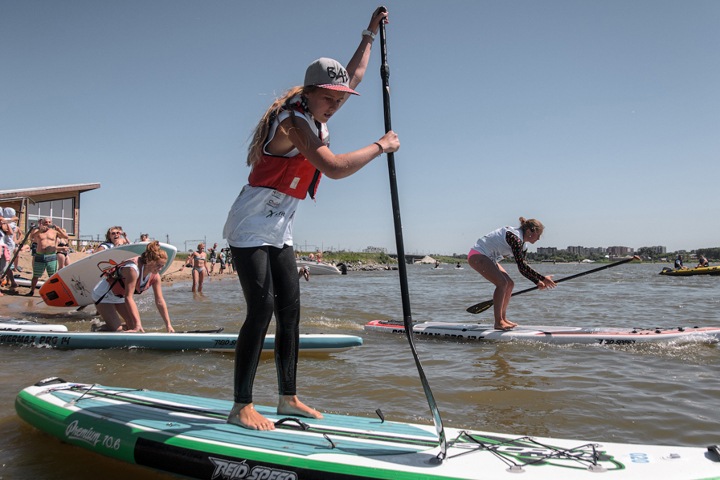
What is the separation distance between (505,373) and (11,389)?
459 centimetres

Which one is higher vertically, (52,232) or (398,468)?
(52,232)

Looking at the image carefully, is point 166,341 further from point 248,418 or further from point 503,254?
point 503,254

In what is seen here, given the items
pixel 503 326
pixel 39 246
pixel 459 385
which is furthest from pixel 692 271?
pixel 39 246

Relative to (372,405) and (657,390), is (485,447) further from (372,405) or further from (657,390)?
(657,390)

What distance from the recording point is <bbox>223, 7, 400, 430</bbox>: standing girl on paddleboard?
2.73 metres

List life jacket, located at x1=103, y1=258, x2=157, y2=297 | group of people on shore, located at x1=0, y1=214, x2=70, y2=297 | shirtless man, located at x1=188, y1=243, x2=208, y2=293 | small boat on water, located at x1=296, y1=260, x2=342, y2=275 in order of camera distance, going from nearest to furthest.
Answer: life jacket, located at x1=103, y1=258, x2=157, y2=297
group of people on shore, located at x1=0, y1=214, x2=70, y2=297
shirtless man, located at x1=188, y1=243, x2=208, y2=293
small boat on water, located at x1=296, y1=260, x2=342, y2=275

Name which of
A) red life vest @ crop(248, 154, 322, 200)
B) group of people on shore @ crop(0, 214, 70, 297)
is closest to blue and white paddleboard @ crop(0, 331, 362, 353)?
red life vest @ crop(248, 154, 322, 200)

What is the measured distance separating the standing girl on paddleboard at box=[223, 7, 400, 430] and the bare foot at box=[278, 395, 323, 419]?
1cm

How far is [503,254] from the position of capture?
7629 millimetres

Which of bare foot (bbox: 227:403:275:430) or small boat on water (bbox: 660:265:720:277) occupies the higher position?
bare foot (bbox: 227:403:275:430)

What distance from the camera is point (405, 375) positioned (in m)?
5.13

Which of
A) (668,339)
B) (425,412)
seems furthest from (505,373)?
(668,339)

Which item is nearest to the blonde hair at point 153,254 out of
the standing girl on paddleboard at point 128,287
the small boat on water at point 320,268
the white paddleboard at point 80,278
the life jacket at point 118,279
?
the standing girl on paddleboard at point 128,287

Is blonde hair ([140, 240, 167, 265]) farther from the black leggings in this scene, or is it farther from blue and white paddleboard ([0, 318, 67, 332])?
the black leggings
